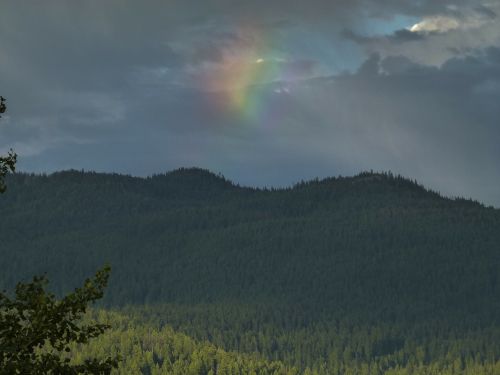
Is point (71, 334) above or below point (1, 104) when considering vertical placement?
below

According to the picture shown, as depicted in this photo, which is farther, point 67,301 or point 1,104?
point 1,104

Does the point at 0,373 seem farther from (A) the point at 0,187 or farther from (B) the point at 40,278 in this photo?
(A) the point at 0,187

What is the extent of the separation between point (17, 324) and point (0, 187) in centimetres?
321

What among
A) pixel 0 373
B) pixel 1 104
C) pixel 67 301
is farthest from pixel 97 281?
pixel 1 104

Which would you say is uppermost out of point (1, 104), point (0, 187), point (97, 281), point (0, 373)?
point (1, 104)

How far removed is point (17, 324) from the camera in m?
29.1

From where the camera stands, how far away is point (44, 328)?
28234 mm

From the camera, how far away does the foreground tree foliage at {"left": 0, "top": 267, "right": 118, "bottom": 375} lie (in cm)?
2792

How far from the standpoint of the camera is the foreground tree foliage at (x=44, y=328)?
27922 millimetres

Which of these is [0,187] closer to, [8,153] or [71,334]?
[8,153]

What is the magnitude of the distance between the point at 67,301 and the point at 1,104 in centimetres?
539

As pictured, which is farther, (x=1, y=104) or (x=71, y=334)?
(x=1, y=104)

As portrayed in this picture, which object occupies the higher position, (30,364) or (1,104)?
(1,104)

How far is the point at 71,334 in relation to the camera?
1116 inches
